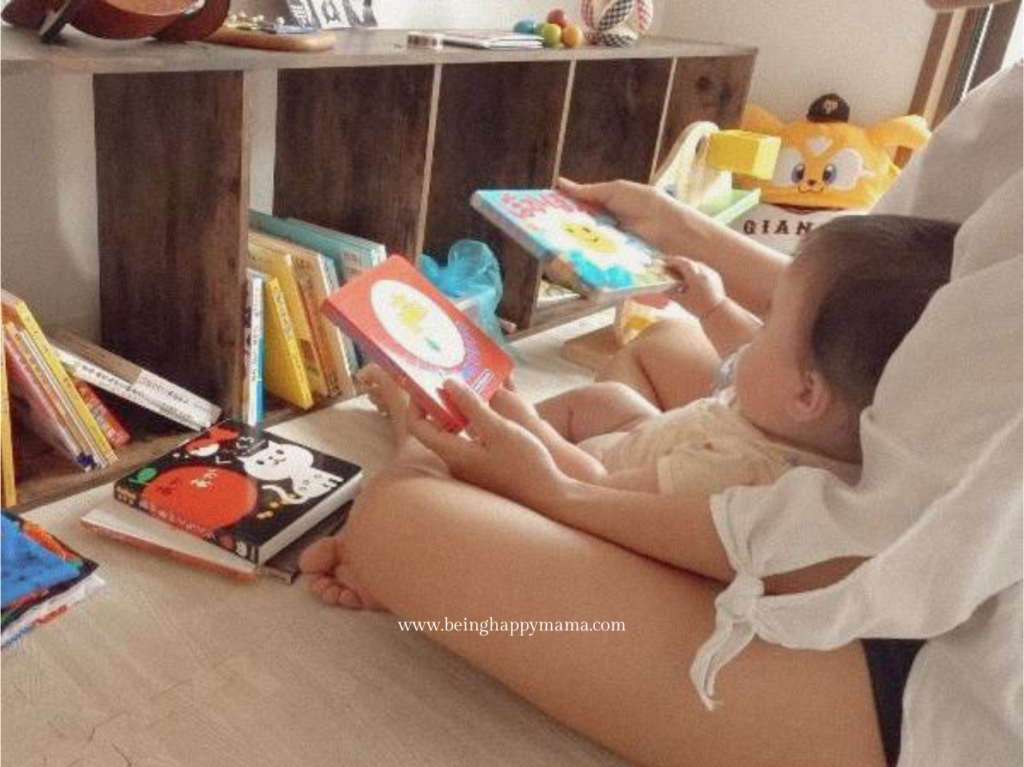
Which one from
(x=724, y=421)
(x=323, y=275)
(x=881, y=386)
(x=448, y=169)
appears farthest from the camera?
(x=448, y=169)

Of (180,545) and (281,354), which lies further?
(281,354)

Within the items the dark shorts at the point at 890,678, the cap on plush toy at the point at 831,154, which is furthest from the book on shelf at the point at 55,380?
the cap on plush toy at the point at 831,154

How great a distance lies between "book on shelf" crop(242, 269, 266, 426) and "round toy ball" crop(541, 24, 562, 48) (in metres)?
0.63

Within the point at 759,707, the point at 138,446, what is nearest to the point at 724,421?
the point at 759,707

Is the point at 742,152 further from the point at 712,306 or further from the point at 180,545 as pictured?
the point at 180,545

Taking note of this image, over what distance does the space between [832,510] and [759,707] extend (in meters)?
0.19

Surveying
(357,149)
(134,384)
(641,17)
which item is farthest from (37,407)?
(641,17)

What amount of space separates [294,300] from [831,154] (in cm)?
133

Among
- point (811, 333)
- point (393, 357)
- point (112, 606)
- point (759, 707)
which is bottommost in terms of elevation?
point (112, 606)

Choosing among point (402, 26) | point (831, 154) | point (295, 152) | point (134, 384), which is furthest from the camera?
point (831, 154)

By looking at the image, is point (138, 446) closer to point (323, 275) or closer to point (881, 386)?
point (323, 275)

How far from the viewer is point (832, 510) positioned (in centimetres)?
69

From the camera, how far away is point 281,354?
1.33 m

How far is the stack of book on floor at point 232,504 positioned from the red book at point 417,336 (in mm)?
216
